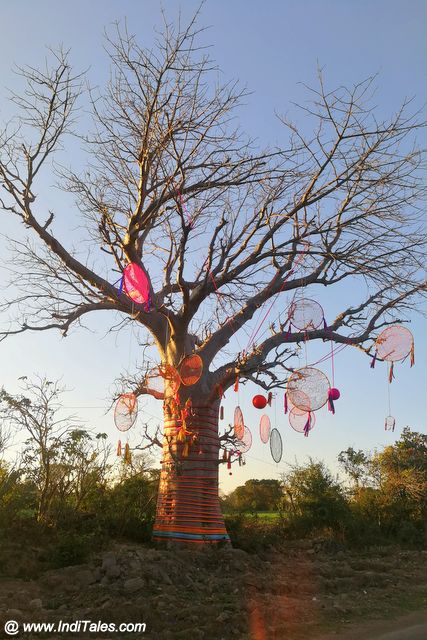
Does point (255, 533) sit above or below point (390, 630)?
above

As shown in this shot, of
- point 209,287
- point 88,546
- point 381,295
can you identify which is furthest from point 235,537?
point 381,295

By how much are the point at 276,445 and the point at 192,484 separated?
1575 millimetres

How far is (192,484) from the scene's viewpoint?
916cm

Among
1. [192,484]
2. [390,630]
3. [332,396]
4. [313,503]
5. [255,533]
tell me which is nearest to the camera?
[390,630]

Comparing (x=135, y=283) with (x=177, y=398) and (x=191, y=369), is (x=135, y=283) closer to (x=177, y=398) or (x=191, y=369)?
(x=191, y=369)

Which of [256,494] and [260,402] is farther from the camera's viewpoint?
[256,494]

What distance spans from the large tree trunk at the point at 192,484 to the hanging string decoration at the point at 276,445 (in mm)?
1094

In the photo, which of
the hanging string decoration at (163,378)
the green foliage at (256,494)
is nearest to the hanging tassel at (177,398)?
the hanging string decoration at (163,378)

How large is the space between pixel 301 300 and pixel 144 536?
491cm

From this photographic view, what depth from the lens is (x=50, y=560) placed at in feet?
24.2

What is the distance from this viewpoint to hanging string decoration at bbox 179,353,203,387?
8.45 m

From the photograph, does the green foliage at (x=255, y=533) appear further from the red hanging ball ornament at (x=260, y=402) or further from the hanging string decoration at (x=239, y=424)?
the red hanging ball ornament at (x=260, y=402)

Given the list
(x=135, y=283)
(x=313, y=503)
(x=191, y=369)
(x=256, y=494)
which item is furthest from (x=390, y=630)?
(x=256, y=494)

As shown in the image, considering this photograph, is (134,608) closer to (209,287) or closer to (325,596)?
(325,596)
